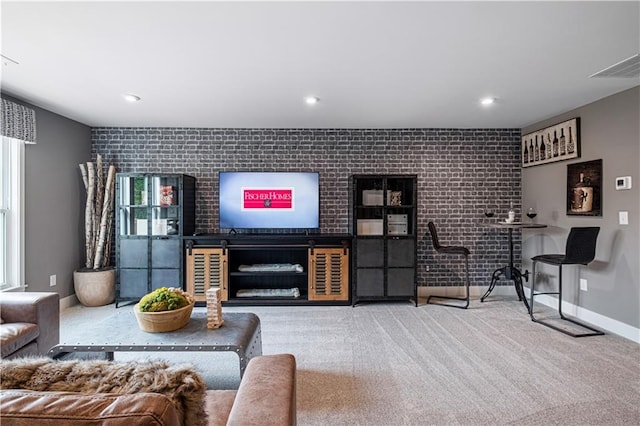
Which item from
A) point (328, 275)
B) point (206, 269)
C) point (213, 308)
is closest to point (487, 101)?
point (328, 275)

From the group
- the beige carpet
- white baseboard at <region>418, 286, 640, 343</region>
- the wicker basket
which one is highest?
the wicker basket

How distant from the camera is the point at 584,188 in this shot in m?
3.74

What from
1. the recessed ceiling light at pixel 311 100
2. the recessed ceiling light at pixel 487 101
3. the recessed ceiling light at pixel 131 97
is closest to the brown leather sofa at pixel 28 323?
the recessed ceiling light at pixel 131 97

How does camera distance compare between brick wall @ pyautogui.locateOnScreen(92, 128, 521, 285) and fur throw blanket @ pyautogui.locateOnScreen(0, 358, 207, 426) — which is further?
brick wall @ pyautogui.locateOnScreen(92, 128, 521, 285)

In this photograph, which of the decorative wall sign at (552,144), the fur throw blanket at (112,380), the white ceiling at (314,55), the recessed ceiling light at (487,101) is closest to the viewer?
the fur throw blanket at (112,380)

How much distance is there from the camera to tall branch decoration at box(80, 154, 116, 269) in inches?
172

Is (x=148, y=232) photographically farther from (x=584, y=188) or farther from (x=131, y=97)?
(x=584, y=188)

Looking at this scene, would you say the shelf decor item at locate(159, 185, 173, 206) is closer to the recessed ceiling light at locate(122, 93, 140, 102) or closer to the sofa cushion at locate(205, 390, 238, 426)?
the recessed ceiling light at locate(122, 93, 140, 102)

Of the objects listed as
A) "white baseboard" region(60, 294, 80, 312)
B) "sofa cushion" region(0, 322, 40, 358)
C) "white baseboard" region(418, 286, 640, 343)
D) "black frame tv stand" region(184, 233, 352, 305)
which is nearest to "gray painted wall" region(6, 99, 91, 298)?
"white baseboard" region(60, 294, 80, 312)

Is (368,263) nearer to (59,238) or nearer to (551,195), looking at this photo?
(551,195)

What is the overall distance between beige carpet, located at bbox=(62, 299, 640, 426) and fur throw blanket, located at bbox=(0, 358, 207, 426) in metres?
1.31

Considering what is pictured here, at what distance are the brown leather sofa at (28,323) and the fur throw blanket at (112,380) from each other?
1.80 metres

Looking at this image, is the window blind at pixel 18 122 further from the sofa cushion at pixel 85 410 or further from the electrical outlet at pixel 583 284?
the electrical outlet at pixel 583 284

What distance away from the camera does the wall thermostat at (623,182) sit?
3.26 m
